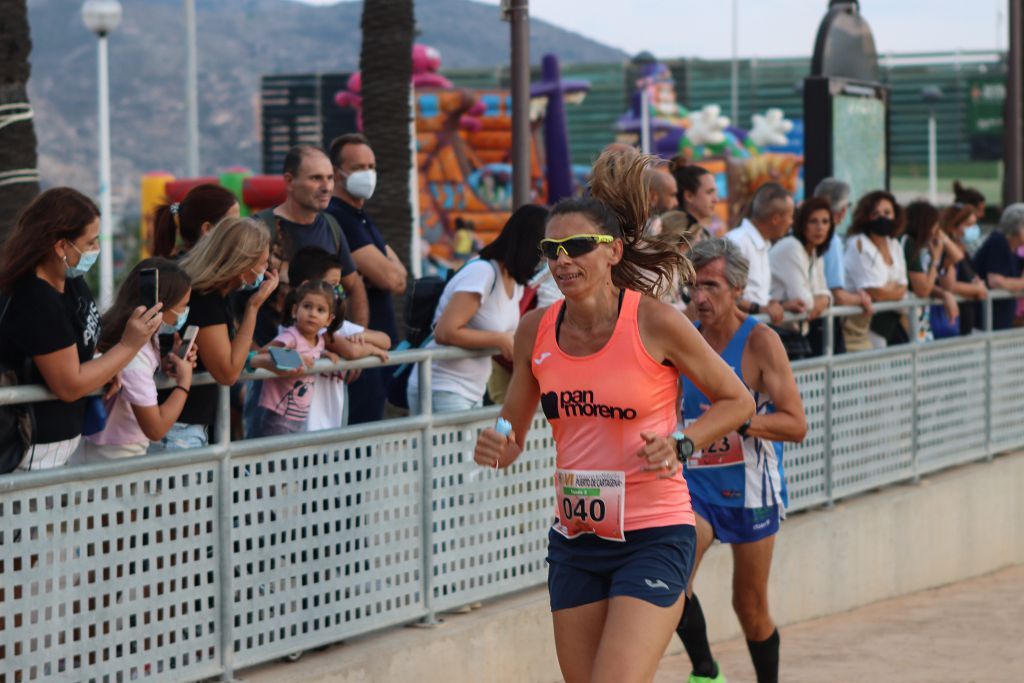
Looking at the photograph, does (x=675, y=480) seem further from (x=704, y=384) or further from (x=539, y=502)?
(x=539, y=502)

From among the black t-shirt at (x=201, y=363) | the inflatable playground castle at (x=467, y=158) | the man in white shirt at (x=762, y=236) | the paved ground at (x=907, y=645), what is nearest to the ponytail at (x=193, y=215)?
the black t-shirt at (x=201, y=363)

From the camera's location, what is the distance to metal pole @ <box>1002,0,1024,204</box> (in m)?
17.6

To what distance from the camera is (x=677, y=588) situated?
4.82 metres

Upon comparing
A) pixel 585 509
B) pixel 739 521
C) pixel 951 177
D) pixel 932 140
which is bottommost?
pixel 739 521

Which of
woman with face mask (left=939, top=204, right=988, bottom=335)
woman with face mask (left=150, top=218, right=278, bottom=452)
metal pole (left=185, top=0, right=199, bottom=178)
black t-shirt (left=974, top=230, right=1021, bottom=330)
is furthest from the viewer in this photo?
metal pole (left=185, top=0, right=199, bottom=178)

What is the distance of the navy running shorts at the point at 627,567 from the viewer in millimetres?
4777

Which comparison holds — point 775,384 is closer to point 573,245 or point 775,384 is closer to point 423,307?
point 423,307

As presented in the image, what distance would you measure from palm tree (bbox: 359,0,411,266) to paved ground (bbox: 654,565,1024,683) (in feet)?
19.5

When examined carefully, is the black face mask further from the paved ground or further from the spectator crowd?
the paved ground

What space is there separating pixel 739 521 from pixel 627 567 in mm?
1798

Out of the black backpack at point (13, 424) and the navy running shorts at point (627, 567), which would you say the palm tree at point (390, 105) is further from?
the navy running shorts at point (627, 567)

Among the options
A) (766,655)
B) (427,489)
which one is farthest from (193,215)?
(766,655)

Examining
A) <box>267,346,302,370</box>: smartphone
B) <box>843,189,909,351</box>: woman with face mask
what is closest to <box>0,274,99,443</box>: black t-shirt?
<box>267,346,302,370</box>: smartphone

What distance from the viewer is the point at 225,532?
573cm
